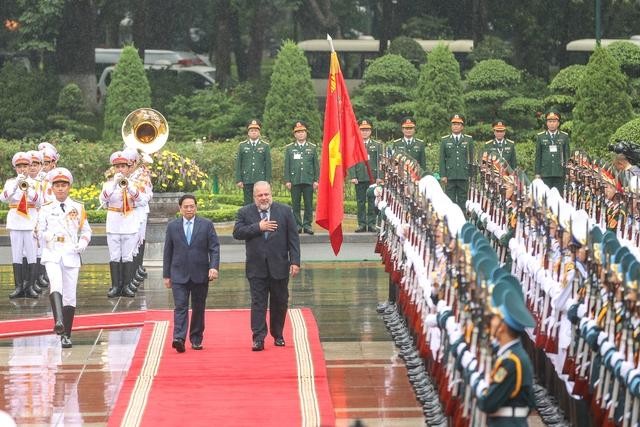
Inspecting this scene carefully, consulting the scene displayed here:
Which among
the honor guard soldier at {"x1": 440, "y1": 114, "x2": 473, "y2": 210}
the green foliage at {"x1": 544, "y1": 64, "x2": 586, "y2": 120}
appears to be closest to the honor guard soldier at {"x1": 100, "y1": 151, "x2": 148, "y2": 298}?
the honor guard soldier at {"x1": 440, "y1": 114, "x2": 473, "y2": 210}

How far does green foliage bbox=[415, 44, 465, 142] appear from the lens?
37.8m

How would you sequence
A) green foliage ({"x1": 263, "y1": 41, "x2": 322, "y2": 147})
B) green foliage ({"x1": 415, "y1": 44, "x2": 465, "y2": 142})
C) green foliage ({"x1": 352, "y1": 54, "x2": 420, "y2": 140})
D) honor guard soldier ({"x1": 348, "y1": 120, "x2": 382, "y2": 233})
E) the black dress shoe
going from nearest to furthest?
1. the black dress shoe
2. honor guard soldier ({"x1": 348, "y1": 120, "x2": 382, "y2": 233})
3. green foliage ({"x1": 415, "y1": 44, "x2": 465, "y2": 142})
4. green foliage ({"x1": 263, "y1": 41, "x2": 322, "y2": 147})
5. green foliage ({"x1": 352, "y1": 54, "x2": 420, "y2": 140})

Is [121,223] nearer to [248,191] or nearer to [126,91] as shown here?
[248,191]

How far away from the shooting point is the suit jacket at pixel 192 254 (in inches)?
580

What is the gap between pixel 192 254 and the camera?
14.7 m

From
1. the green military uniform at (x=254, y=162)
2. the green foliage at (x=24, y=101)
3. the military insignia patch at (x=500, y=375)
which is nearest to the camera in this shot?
the military insignia patch at (x=500, y=375)

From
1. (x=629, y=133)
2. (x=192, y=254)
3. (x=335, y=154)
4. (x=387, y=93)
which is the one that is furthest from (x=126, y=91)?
(x=192, y=254)

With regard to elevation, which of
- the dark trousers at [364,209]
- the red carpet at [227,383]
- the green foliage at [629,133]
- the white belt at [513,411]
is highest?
the green foliage at [629,133]

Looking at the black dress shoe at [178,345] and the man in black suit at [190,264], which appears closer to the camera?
the black dress shoe at [178,345]

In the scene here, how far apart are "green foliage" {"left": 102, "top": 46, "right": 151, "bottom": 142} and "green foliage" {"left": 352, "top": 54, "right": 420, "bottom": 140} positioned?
570 cm

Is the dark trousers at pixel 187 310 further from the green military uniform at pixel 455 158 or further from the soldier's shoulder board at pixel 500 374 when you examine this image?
the green military uniform at pixel 455 158

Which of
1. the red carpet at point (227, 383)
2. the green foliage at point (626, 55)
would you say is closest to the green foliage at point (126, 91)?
the green foliage at point (626, 55)

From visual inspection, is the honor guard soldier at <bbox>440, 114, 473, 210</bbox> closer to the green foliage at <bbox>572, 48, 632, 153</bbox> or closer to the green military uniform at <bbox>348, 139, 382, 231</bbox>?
the green military uniform at <bbox>348, 139, 382, 231</bbox>

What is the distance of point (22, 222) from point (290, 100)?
20780 millimetres
